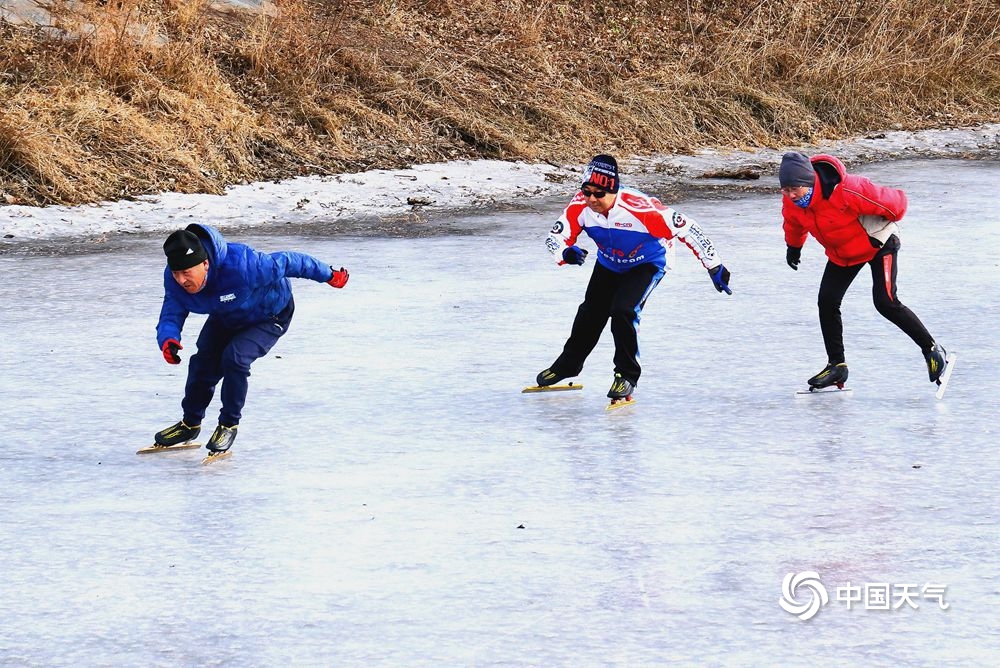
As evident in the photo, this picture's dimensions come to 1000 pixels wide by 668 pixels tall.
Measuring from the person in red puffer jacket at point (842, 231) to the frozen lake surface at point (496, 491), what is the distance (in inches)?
10.1

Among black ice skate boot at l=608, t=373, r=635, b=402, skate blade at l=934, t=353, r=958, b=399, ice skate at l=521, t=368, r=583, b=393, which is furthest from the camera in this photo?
ice skate at l=521, t=368, r=583, b=393

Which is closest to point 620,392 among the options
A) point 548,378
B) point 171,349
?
point 548,378

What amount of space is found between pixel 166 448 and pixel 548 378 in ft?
6.58

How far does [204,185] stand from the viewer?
45.5 ft

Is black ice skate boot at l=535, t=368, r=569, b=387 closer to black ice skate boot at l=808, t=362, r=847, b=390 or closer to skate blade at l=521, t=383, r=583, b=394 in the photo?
skate blade at l=521, t=383, r=583, b=394

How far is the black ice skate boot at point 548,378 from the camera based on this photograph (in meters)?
7.22

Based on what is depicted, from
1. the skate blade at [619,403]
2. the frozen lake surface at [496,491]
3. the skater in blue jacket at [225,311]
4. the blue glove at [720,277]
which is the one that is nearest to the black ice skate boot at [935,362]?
the frozen lake surface at [496,491]

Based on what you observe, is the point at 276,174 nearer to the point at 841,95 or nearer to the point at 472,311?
the point at 472,311

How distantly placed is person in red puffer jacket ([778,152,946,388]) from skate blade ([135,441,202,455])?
119 inches

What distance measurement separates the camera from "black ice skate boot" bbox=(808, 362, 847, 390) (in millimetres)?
7074

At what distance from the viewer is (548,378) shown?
7.22 m

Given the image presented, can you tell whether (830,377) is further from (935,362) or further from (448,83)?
(448,83)

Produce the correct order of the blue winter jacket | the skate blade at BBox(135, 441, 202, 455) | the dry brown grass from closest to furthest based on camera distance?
the blue winter jacket, the skate blade at BBox(135, 441, 202, 455), the dry brown grass

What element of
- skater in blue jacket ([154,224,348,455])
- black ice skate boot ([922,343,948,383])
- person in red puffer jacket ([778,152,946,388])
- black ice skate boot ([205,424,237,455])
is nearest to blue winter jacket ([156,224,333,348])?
skater in blue jacket ([154,224,348,455])
